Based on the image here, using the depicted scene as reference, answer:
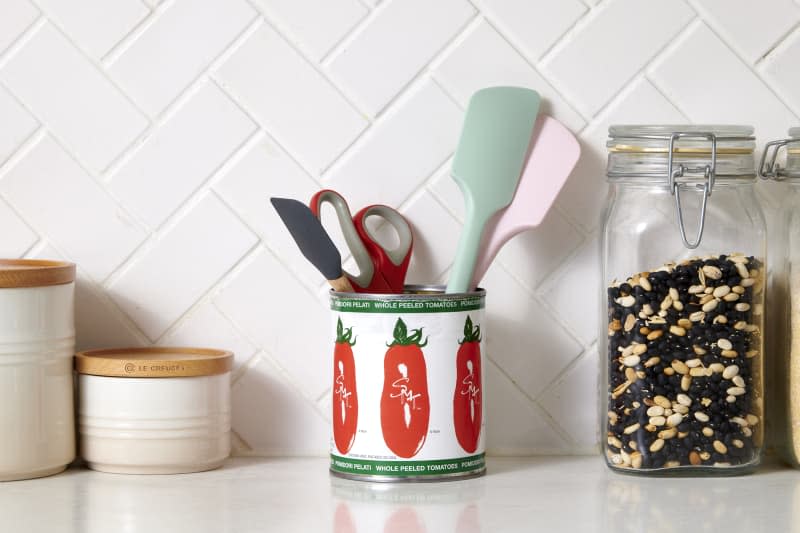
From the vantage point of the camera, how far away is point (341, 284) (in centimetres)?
97

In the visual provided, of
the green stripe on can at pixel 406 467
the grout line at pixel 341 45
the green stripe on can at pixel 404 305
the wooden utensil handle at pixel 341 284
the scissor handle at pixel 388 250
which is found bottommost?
the green stripe on can at pixel 406 467

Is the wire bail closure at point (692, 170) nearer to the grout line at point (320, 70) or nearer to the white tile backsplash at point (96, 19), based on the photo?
the grout line at point (320, 70)

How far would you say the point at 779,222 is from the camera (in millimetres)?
1037

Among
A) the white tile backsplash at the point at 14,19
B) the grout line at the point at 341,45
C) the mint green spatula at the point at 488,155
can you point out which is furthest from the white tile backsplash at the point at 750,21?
the white tile backsplash at the point at 14,19

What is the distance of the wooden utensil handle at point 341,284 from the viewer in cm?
97

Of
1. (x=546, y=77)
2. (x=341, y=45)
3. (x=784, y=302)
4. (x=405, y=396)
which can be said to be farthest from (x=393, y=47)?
(x=784, y=302)

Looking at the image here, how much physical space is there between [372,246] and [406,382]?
0.52ft

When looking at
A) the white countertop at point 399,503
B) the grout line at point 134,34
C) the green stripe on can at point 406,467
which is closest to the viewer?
the white countertop at point 399,503

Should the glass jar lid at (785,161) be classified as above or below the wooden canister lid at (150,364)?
above

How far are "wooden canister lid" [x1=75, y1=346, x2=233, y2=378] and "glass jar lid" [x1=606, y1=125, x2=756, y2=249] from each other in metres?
0.42

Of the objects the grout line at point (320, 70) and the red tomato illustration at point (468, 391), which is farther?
the grout line at point (320, 70)

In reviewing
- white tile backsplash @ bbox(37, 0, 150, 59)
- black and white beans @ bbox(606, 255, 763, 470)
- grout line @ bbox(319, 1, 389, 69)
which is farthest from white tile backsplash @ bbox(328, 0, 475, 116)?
black and white beans @ bbox(606, 255, 763, 470)

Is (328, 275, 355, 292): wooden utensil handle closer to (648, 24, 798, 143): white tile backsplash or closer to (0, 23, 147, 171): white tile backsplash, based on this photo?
(0, 23, 147, 171): white tile backsplash

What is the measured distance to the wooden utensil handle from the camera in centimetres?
97
